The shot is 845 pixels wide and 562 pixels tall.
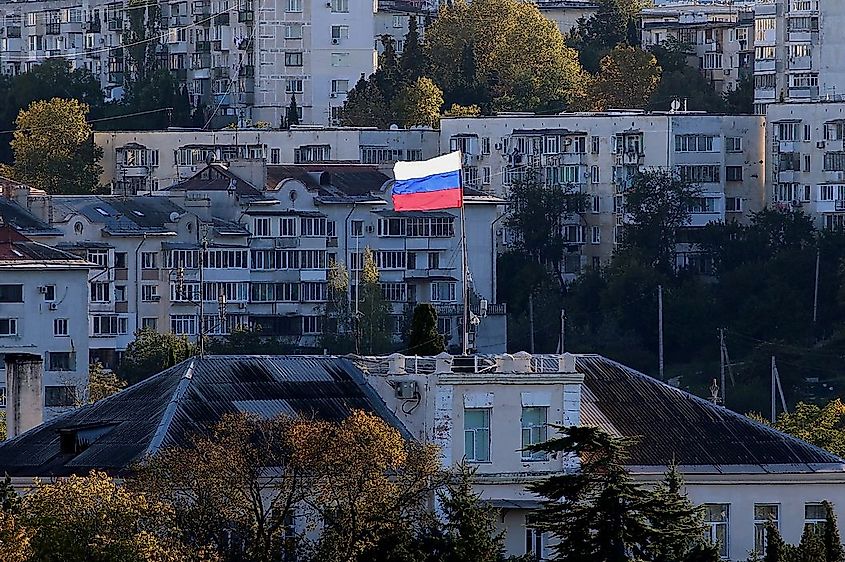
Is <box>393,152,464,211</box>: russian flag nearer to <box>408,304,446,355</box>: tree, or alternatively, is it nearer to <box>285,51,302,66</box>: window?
<box>408,304,446,355</box>: tree

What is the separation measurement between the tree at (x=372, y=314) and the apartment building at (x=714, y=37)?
39.0 metres

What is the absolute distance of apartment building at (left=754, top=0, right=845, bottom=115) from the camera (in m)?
150

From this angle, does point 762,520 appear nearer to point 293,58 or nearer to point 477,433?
point 477,433

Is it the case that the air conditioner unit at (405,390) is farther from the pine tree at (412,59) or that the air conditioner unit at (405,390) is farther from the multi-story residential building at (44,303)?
the pine tree at (412,59)

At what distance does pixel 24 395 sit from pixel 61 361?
4711cm

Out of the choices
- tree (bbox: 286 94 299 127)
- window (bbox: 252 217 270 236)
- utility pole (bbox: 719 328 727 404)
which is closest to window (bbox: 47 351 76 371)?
window (bbox: 252 217 270 236)

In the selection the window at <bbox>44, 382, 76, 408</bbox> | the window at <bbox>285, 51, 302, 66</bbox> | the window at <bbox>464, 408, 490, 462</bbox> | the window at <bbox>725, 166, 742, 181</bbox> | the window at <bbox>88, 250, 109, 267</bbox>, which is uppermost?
the window at <bbox>285, 51, 302, 66</bbox>

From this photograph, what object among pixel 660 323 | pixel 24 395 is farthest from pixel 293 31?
pixel 24 395

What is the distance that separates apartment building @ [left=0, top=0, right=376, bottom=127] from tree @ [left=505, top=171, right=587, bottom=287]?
20.8 m

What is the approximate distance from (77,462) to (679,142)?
82.9m

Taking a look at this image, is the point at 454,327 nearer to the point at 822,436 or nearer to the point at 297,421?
the point at 822,436

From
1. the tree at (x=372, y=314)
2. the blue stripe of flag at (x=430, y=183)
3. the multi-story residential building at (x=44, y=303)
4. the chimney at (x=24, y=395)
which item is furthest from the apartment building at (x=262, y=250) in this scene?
the chimney at (x=24, y=395)

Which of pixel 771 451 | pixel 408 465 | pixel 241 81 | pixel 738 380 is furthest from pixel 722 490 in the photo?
pixel 241 81

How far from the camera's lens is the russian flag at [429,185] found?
67688mm
